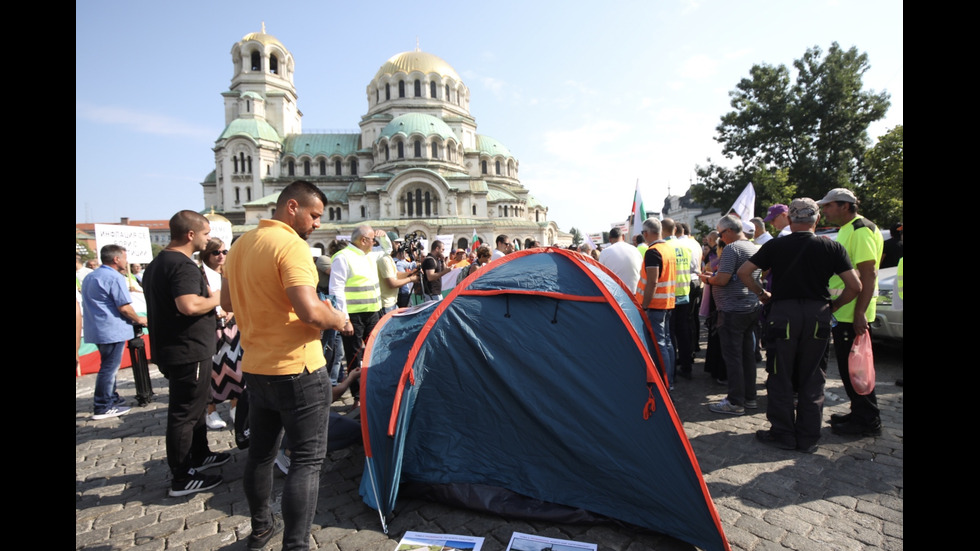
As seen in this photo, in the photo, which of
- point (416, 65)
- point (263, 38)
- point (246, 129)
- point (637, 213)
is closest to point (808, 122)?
point (637, 213)

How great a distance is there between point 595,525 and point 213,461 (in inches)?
130

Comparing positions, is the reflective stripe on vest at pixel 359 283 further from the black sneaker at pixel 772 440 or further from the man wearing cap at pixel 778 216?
the man wearing cap at pixel 778 216

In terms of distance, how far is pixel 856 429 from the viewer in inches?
165

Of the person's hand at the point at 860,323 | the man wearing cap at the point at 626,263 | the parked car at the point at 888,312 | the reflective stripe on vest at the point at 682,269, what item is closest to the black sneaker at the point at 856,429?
the person's hand at the point at 860,323

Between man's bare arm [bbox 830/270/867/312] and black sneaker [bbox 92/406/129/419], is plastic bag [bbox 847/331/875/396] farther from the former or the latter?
black sneaker [bbox 92/406/129/419]

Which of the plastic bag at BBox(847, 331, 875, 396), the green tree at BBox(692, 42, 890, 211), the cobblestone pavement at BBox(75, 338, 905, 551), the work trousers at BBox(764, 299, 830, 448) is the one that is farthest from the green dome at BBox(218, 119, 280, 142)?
the plastic bag at BBox(847, 331, 875, 396)

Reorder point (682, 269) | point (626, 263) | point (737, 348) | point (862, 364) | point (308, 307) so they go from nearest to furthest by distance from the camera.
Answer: point (308, 307)
point (862, 364)
point (737, 348)
point (626, 263)
point (682, 269)

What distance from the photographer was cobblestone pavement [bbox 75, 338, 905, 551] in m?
2.84

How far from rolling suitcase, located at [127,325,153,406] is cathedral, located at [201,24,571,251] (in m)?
35.3

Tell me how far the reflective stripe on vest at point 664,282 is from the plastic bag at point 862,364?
68.5 inches

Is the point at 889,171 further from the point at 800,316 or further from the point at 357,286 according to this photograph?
the point at 357,286

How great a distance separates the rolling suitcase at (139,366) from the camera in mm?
5855

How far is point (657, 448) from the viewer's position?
2977 millimetres
